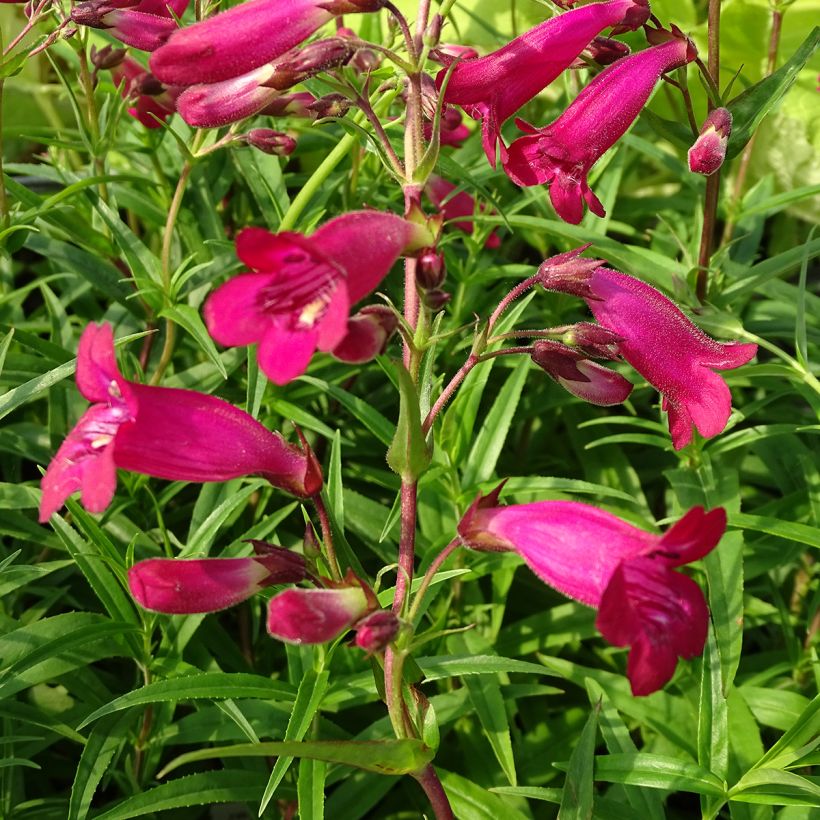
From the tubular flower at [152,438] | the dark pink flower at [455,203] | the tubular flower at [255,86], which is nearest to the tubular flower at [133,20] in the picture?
the tubular flower at [255,86]

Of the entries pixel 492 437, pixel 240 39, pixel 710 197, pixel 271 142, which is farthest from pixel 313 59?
pixel 710 197

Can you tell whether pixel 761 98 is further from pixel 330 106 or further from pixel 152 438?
pixel 152 438

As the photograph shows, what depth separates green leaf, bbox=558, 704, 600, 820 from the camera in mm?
1401

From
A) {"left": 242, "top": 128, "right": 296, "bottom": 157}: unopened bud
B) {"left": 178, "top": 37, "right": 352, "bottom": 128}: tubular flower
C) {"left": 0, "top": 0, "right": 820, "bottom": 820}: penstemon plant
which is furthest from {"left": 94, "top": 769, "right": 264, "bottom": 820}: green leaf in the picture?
{"left": 242, "top": 128, "right": 296, "bottom": 157}: unopened bud

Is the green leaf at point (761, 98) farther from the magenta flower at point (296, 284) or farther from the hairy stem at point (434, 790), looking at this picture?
the hairy stem at point (434, 790)

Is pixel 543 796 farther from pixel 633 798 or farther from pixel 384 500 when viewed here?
pixel 384 500

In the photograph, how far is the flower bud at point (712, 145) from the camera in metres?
1.73

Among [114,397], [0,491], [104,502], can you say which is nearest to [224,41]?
[114,397]

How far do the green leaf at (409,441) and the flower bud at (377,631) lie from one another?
178 mm

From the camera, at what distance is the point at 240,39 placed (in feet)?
3.87

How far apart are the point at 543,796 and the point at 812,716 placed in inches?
17.4

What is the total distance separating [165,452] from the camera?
1.15m

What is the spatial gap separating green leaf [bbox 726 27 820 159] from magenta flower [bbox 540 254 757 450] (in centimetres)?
62

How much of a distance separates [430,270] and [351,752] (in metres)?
0.56
